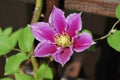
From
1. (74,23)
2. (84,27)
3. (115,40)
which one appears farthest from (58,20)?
(84,27)

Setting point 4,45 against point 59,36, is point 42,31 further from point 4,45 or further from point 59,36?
point 4,45

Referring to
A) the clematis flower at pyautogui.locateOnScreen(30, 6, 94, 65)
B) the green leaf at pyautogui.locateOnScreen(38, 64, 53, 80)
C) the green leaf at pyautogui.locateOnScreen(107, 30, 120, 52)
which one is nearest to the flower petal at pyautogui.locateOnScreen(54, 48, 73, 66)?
the clematis flower at pyautogui.locateOnScreen(30, 6, 94, 65)

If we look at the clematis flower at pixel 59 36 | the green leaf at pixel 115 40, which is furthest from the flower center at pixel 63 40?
the green leaf at pixel 115 40

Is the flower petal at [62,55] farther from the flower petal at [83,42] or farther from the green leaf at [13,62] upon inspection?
the green leaf at [13,62]

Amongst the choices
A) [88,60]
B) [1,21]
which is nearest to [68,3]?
[1,21]

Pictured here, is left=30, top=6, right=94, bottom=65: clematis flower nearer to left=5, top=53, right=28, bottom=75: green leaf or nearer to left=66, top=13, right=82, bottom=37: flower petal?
left=66, top=13, right=82, bottom=37: flower petal

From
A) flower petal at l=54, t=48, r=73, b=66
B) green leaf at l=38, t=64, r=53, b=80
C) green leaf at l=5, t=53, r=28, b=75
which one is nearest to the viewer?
flower petal at l=54, t=48, r=73, b=66

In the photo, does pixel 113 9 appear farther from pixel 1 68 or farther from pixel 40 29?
pixel 1 68
